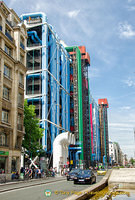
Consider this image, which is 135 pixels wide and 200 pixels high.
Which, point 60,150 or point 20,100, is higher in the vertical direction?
point 20,100

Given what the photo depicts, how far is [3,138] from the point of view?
31953 mm

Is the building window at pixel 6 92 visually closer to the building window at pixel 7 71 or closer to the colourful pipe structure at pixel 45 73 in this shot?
the building window at pixel 7 71

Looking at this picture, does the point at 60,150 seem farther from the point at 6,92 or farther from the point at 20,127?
the point at 6,92

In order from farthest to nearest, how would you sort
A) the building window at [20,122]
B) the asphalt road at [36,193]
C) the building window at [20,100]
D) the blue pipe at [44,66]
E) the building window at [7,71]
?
the blue pipe at [44,66] < the building window at [20,100] < the building window at [20,122] < the building window at [7,71] < the asphalt road at [36,193]

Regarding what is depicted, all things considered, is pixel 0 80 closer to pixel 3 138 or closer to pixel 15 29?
pixel 3 138

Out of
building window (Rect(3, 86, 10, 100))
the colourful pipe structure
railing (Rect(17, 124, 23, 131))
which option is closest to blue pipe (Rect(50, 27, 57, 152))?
the colourful pipe structure

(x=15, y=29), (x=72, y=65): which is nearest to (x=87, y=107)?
(x=72, y=65)

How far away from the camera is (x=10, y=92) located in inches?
1363

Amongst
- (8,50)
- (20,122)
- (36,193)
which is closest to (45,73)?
(8,50)

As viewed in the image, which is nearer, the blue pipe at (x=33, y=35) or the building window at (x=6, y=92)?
the building window at (x=6, y=92)

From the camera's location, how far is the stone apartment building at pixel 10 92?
32.1 metres

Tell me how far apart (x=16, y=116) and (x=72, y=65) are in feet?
167

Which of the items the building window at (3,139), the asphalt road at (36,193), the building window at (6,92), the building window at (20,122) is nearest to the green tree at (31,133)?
the building window at (20,122)

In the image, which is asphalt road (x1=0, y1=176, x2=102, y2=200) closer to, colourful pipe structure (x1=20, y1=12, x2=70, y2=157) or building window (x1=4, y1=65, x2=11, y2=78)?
building window (x1=4, y1=65, x2=11, y2=78)
